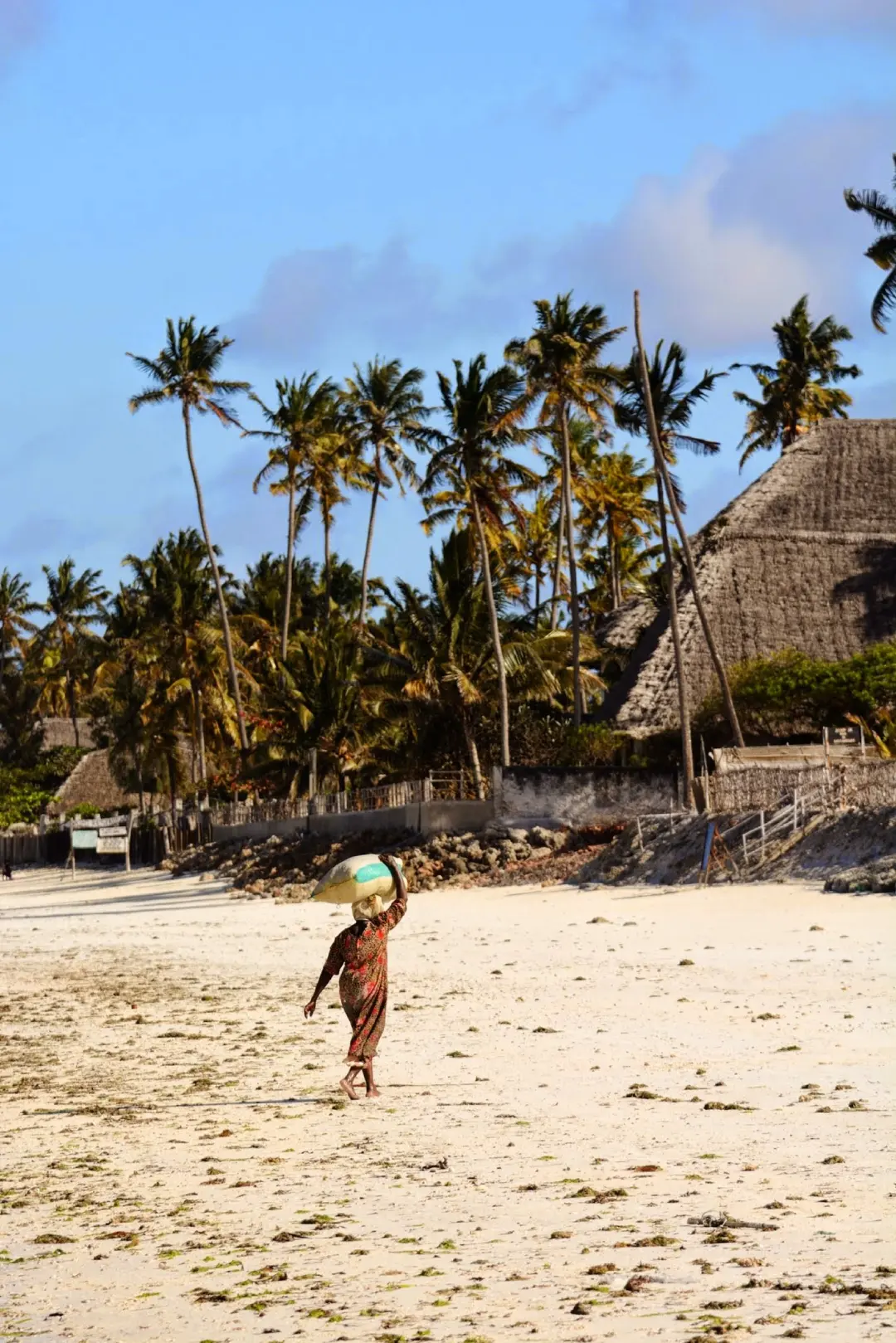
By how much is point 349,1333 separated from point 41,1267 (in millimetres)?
1670

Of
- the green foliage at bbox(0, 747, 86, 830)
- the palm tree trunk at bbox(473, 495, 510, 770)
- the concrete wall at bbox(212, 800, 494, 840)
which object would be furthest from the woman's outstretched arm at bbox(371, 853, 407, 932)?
the green foliage at bbox(0, 747, 86, 830)

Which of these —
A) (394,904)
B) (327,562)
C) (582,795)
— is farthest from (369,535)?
(394,904)

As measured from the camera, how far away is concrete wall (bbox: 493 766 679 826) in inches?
1371

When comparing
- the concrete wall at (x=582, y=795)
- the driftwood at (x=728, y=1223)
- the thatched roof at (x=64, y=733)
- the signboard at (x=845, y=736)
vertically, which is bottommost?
the driftwood at (x=728, y=1223)

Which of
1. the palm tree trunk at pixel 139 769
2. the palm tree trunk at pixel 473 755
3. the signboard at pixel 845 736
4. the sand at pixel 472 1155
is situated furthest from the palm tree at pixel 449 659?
the palm tree trunk at pixel 139 769

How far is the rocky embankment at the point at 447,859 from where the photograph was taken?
31.6m

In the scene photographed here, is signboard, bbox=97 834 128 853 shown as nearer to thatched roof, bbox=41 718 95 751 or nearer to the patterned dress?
thatched roof, bbox=41 718 95 751

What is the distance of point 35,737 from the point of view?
276 ft

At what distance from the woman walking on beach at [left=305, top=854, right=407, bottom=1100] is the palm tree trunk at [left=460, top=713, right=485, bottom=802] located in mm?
26747

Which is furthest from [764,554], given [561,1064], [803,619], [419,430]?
[561,1064]

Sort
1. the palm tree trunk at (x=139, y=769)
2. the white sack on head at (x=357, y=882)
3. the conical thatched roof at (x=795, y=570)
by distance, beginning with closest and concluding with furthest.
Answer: the white sack on head at (x=357, y=882)
the conical thatched roof at (x=795, y=570)
the palm tree trunk at (x=139, y=769)

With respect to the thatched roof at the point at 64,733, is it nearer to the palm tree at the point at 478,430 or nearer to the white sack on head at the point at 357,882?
the palm tree at the point at 478,430

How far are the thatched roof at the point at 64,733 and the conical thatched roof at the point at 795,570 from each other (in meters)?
41.6

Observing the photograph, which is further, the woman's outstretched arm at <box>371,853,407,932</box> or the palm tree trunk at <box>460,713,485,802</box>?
the palm tree trunk at <box>460,713,485,802</box>
